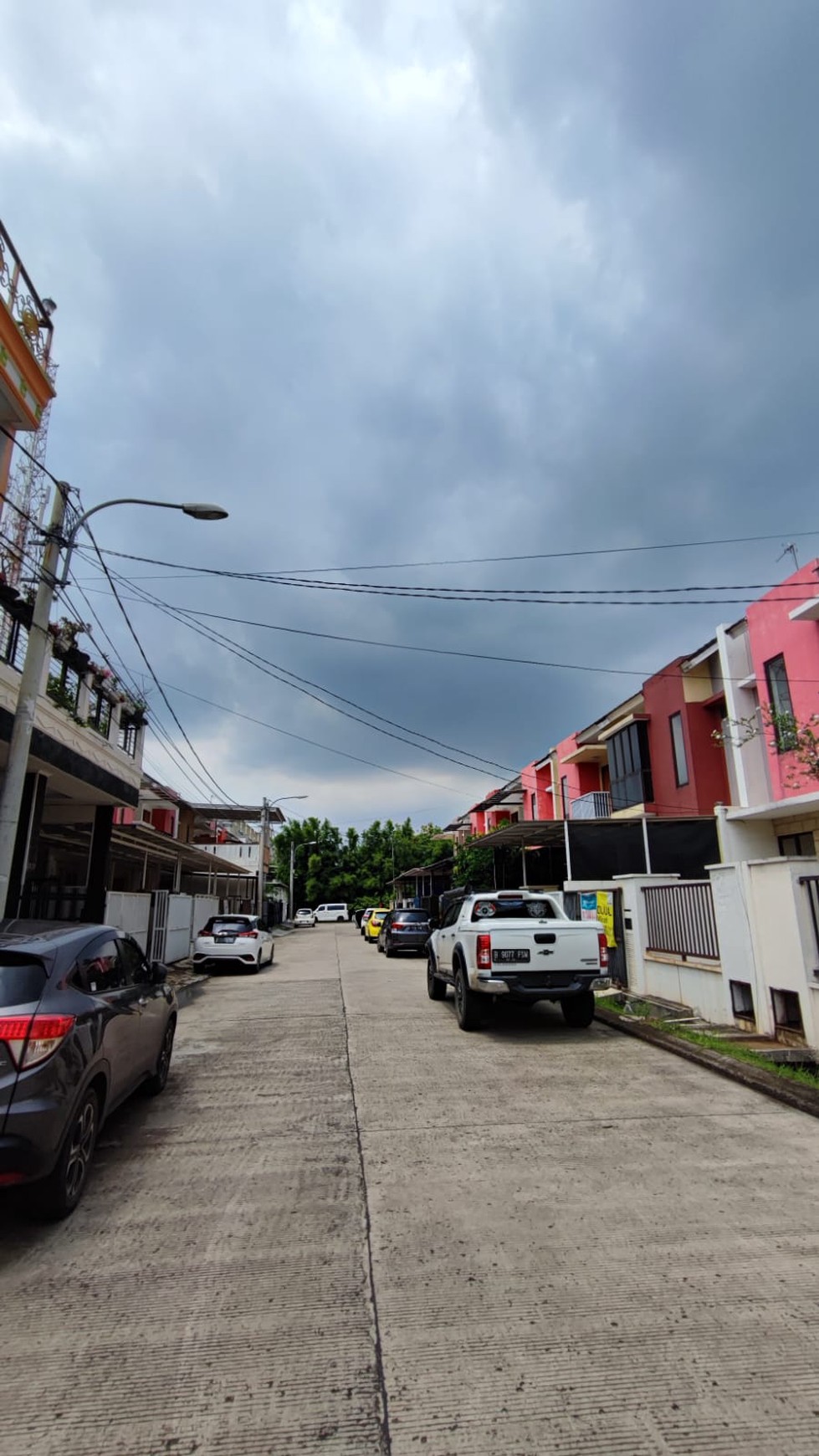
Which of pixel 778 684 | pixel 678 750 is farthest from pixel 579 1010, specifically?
pixel 678 750

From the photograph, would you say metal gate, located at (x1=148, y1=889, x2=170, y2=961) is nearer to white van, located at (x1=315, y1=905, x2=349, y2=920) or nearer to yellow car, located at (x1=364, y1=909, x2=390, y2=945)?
yellow car, located at (x1=364, y1=909, x2=390, y2=945)

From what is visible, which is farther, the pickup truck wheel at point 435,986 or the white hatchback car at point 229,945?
the white hatchback car at point 229,945

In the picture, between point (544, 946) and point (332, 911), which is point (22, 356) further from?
point (332, 911)

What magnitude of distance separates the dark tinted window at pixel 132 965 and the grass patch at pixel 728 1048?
5504 mm

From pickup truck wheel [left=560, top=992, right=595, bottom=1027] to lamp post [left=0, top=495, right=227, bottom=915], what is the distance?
6.63m

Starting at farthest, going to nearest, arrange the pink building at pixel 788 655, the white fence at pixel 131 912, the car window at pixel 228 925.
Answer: the car window at pixel 228 925
the pink building at pixel 788 655
the white fence at pixel 131 912

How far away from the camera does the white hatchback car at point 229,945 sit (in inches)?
753

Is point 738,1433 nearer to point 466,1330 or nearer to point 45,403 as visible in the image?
point 466,1330

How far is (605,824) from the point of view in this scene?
1745 cm

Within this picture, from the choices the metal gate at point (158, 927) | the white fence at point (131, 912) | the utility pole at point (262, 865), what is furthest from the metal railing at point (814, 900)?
the utility pole at point (262, 865)

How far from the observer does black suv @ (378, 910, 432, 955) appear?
24.2 meters

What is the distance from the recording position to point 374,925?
3341cm

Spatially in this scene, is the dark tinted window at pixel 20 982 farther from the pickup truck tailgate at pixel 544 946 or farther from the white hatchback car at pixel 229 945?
the white hatchback car at pixel 229 945

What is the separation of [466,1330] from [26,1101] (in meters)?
2.33
